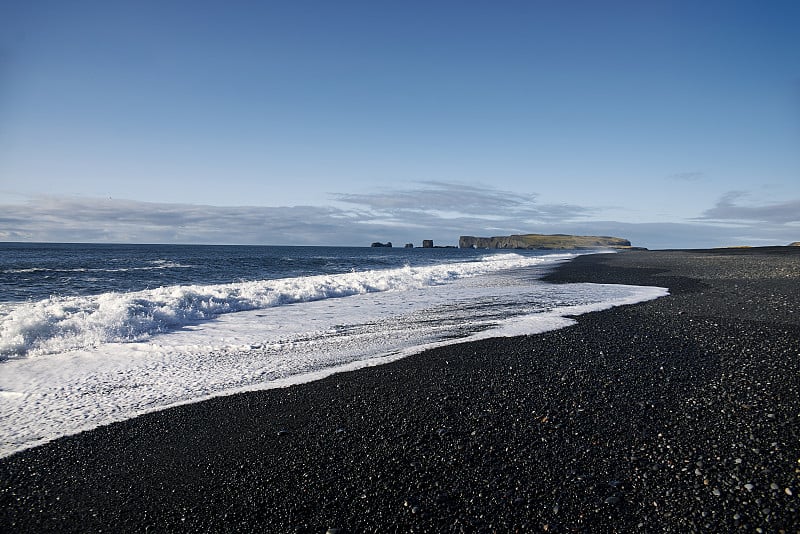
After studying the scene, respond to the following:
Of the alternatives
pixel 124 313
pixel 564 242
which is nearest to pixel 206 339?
pixel 124 313

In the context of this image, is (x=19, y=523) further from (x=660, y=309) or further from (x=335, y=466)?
(x=660, y=309)

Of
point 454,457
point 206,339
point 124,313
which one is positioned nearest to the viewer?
point 454,457

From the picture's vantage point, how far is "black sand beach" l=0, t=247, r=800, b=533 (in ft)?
11.3

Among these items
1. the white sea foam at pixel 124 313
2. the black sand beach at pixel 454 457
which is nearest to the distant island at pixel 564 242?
the white sea foam at pixel 124 313

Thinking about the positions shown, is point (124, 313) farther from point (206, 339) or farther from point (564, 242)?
point (564, 242)

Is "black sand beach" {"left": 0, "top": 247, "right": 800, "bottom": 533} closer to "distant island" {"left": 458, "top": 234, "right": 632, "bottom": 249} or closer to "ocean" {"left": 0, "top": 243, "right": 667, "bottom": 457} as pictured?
"ocean" {"left": 0, "top": 243, "right": 667, "bottom": 457}

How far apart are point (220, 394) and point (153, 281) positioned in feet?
87.0

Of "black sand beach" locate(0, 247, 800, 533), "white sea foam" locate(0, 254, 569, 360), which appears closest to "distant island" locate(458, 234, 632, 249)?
"white sea foam" locate(0, 254, 569, 360)

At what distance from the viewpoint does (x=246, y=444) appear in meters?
4.67

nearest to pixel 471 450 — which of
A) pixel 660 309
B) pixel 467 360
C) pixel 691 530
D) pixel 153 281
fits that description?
pixel 691 530

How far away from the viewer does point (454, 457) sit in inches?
166

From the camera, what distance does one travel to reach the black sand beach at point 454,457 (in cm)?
344

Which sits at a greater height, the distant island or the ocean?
the distant island

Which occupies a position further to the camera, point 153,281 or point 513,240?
point 513,240
